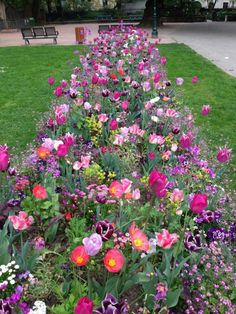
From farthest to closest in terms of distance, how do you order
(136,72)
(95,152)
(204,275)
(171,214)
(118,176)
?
(136,72) → (95,152) → (118,176) → (171,214) → (204,275)

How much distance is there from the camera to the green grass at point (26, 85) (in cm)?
659

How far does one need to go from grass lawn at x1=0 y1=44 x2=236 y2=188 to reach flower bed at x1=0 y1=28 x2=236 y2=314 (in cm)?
145

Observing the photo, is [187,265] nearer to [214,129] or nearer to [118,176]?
[118,176]

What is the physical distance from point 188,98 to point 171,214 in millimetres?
5957

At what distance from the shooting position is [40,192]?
2.63 meters

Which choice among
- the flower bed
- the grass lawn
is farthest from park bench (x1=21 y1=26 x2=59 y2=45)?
the flower bed

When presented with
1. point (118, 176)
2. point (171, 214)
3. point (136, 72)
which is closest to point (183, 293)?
point (171, 214)

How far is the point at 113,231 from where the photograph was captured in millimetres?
2152

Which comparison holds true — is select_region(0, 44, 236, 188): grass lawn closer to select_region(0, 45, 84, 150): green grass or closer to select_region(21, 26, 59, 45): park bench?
select_region(0, 45, 84, 150): green grass

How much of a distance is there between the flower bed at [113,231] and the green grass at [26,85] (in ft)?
6.33

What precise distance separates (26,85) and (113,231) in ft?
28.4

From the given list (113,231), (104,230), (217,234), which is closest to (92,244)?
(104,230)

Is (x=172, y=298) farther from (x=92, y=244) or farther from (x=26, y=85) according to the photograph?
(x=26, y=85)

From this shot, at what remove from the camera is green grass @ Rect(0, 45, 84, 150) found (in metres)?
6.59
